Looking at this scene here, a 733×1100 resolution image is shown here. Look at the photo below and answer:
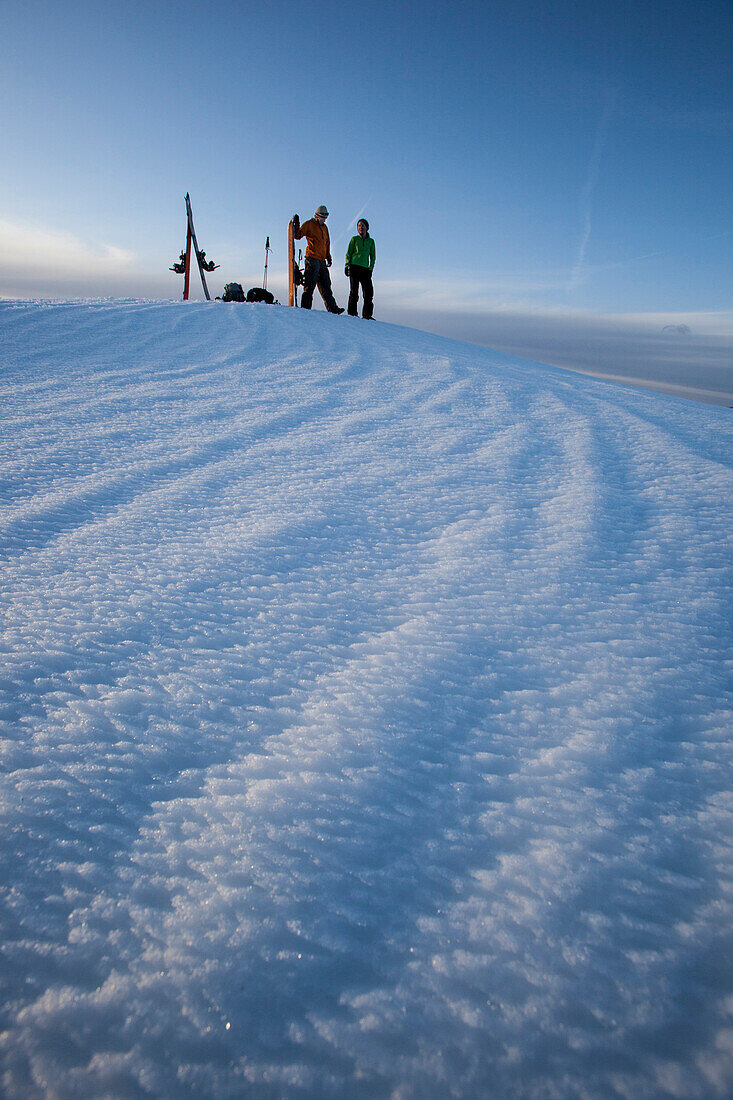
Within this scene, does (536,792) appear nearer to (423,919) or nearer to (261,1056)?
(423,919)

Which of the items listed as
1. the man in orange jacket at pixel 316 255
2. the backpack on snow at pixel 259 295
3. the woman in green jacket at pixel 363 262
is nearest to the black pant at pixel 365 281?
the woman in green jacket at pixel 363 262

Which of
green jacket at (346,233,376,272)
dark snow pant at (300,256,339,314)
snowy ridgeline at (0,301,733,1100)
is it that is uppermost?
green jacket at (346,233,376,272)

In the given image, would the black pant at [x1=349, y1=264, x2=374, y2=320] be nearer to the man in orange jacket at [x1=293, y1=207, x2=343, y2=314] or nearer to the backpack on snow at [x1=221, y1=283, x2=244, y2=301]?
the man in orange jacket at [x1=293, y1=207, x2=343, y2=314]

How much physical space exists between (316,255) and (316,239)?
164 mm

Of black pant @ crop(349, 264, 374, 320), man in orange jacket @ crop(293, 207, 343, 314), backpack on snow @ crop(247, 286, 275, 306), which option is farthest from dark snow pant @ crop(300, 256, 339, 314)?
backpack on snow @ crop(247, 286, 275, 306)

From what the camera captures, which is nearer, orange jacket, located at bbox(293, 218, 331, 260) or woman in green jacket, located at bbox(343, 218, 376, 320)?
orange jacket, located at bbox(293, 218, 331, 260)

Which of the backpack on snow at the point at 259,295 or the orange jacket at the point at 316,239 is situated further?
the backpack on snow at the point at 259,295

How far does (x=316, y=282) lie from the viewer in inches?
221

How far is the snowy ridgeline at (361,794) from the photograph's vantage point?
0.43 m

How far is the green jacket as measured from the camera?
18.7 ft

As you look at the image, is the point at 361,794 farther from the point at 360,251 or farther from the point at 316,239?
the point at 360,251

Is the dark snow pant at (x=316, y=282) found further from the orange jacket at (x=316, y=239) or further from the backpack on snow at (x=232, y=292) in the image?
the backpack on snow at (x=232, y=292)

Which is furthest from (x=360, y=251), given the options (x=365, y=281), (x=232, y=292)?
(x=232, y=292)

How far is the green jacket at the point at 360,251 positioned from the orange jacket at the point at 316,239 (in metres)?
0.26
